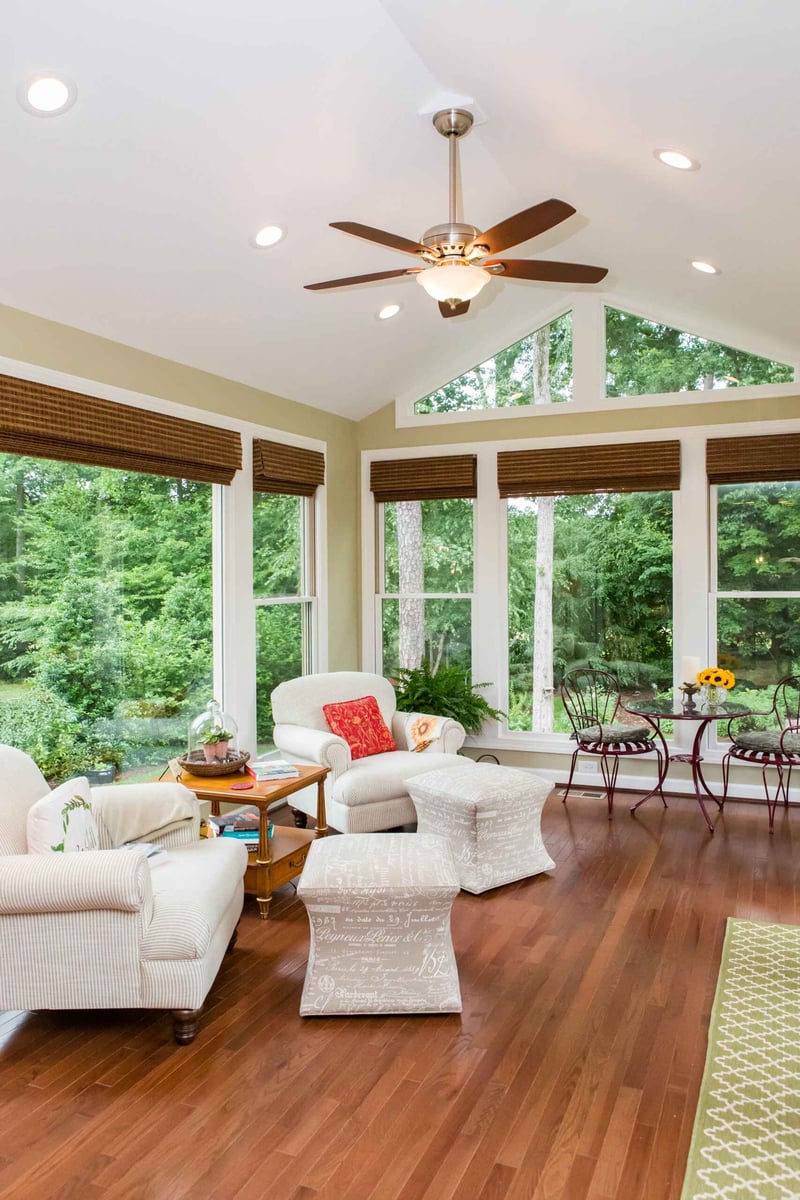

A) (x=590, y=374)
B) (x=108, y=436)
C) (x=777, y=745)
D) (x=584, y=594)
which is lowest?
(x=777, y=745)

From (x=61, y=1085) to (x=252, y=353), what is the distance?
3664 mm

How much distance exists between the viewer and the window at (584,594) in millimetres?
5926

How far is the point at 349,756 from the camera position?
4754mm

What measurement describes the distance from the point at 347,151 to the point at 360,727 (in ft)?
9.70

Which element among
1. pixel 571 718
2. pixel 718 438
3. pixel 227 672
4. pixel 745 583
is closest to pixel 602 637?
pixel 571 718

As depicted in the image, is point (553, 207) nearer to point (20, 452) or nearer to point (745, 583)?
point (20, 452)

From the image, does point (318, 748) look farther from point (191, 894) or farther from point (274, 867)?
point (191, 894)

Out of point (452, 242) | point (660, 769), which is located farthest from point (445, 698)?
point (452, 242)

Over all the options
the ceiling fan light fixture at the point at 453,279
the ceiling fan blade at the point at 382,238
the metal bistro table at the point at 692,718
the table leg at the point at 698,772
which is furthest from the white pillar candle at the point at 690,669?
the ceiling fan blade at the point at 382,238

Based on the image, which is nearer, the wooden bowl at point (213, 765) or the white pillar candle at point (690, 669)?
the wooden bowl at point (213, 765)

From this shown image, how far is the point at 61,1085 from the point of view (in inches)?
103

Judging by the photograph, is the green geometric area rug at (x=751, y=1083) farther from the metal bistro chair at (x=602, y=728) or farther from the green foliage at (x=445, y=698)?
the green foliage at (x=445, y=698)

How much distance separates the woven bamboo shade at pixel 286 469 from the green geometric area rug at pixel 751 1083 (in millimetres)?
3570

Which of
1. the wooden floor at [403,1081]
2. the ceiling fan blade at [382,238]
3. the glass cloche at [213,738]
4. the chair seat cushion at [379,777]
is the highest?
the ceiling fan blade at [382,238]
